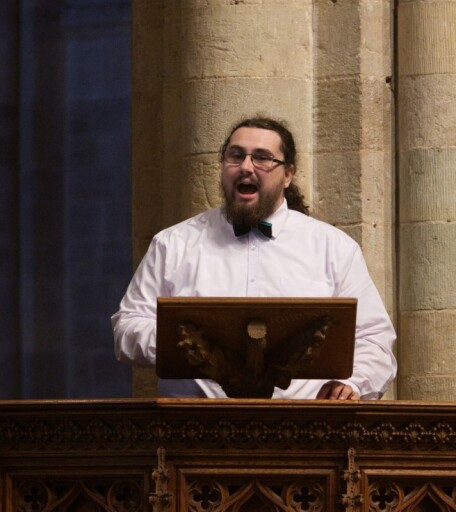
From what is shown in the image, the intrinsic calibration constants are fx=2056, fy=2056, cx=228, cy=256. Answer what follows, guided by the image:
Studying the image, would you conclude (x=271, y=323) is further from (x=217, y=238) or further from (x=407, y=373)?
(x=407, y=373)

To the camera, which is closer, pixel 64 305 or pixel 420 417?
pixel 420 417

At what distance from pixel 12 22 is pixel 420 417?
713 centimetres

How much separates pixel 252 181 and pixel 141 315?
24.6 inches

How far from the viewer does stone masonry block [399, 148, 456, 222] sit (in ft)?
28.3

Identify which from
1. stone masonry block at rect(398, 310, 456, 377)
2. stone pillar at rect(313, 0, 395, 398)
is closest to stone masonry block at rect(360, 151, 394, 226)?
stone pillar at rect(313, 0, 395, 398)

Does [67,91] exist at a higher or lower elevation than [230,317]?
higher

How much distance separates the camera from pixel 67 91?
491 inches

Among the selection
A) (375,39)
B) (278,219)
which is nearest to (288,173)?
(278,219)

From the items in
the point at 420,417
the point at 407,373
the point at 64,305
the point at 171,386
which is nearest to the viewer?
the point at 420,417

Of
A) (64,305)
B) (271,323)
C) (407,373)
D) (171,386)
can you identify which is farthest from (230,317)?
(64,305)

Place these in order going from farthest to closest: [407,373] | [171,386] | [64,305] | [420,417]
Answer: [64,305] < [407,373] < [171,386] < [420,417]

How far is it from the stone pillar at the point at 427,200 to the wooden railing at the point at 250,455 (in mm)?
2471

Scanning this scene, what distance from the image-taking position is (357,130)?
8.59m

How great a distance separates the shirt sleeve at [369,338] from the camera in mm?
6988
